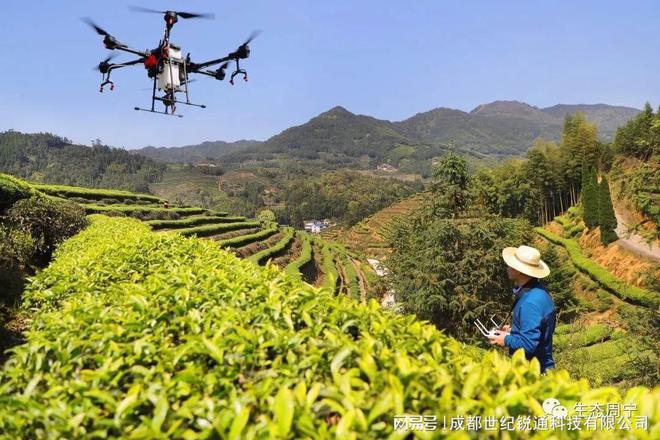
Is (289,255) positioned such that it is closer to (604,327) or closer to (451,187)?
(451,187)

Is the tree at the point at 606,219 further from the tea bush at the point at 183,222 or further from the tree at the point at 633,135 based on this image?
the tea bush at the point at 183,222

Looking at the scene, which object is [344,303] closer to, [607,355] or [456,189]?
[456,189]

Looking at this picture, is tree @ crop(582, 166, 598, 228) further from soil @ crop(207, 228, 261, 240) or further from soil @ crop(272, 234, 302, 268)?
soil @ crop(207, 228, 261, 240)

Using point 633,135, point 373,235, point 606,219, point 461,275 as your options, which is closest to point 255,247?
point 461,275

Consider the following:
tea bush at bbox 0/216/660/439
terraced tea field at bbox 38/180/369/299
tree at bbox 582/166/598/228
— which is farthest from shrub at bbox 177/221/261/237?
tree at bbox 582/166/598/228

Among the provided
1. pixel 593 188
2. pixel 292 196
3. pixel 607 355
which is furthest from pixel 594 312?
pixel 292 196

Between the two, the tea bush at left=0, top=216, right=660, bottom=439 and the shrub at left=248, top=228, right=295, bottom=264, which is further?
the shrub at left=248, top=228, right=295, bottom=264
